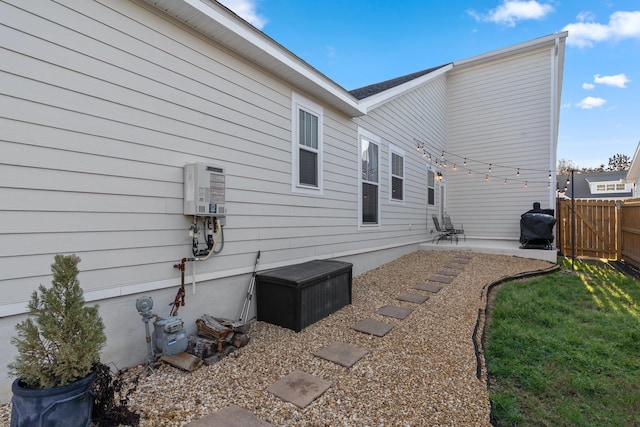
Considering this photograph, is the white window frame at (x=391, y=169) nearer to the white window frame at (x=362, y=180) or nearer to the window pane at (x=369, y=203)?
the white window frame at (x=362, y=180)

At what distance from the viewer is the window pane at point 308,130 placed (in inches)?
183

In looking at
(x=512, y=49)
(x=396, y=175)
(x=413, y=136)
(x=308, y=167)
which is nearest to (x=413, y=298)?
(x=308, y=167)

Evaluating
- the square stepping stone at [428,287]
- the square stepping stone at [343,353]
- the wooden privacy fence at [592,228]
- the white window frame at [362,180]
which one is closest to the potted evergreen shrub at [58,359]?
the square stepping stone at [343,353]

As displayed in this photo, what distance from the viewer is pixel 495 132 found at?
10.1 metres

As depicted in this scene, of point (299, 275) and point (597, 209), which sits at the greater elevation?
point (597, 209)

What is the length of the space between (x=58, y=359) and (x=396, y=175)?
6964 millimetres

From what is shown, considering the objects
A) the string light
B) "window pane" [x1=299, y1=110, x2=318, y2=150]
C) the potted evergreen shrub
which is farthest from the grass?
the string light

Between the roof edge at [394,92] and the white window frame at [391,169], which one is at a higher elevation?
the roof edge at [394,92]

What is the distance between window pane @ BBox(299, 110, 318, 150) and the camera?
4637 mm

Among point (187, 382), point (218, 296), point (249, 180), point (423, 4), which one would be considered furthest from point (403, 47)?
point (187, 382)

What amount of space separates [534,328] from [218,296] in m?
3.69

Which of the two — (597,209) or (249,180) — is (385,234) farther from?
(597,209)

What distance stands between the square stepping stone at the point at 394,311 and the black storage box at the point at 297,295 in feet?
1.92

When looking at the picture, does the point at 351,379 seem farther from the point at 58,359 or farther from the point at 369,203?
the point at 369,203
